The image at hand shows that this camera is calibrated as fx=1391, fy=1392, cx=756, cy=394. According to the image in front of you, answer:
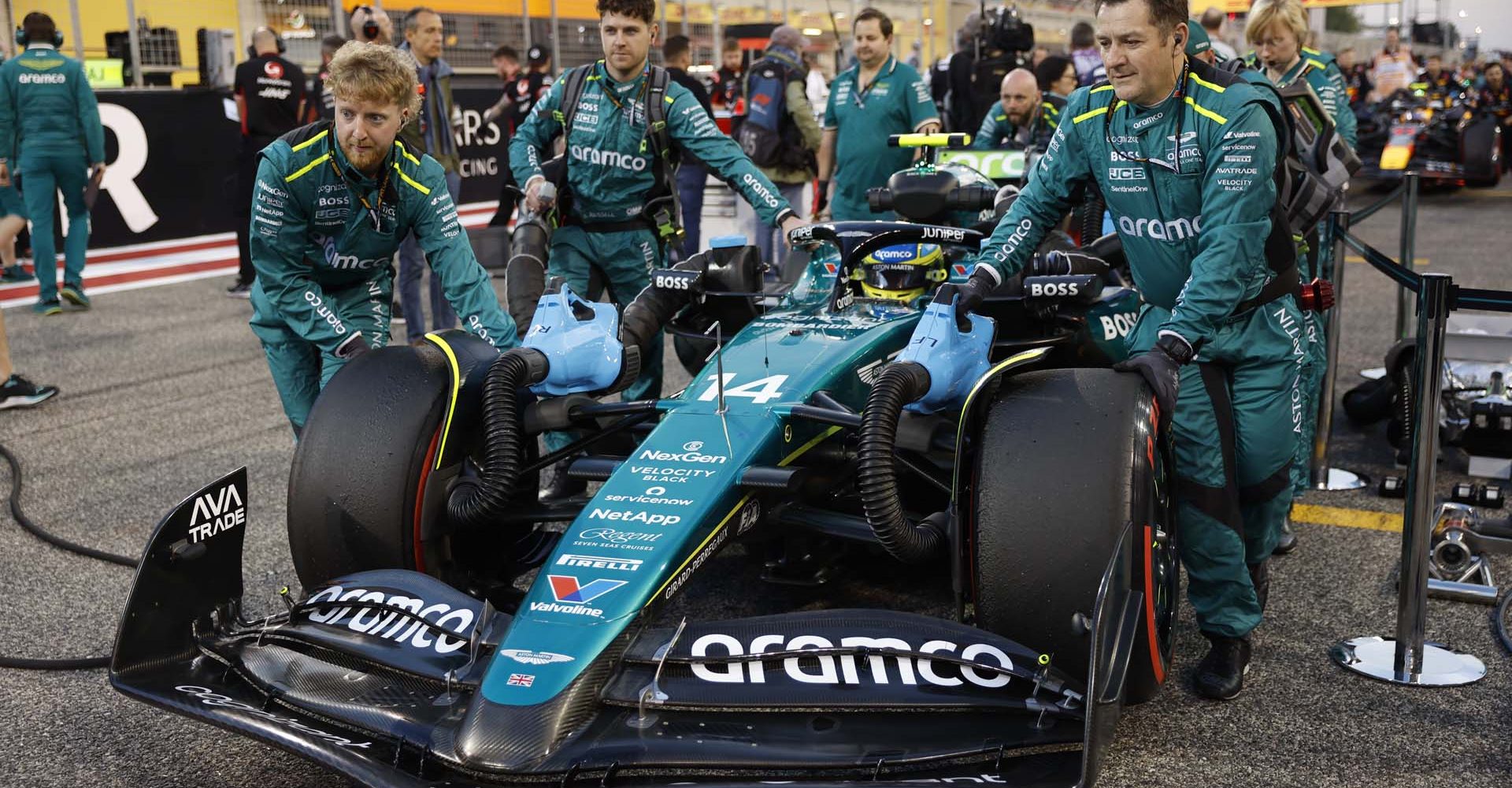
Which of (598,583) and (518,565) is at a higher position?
(598,583)

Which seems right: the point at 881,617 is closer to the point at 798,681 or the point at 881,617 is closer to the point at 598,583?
the point at 798,681

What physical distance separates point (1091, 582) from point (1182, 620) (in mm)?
1363

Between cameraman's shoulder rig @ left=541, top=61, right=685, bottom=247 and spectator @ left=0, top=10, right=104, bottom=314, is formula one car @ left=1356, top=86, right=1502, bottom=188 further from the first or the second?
spectator @ left=0, top=10, right=104, bottom=314

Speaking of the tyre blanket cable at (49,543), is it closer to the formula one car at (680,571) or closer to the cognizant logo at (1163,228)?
the formula one car at (680,571)

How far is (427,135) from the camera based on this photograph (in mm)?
9031

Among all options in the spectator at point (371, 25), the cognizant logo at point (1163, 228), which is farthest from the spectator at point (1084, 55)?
the cognizant logo at point (1163, 228)

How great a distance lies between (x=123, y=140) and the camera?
514 inches

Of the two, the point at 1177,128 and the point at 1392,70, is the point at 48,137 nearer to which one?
the point at 1177,128

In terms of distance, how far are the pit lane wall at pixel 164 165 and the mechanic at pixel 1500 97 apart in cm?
1632

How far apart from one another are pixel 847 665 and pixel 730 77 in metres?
10.7

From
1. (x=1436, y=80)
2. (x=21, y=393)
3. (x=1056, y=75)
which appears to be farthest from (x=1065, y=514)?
(x=1436, y=80)

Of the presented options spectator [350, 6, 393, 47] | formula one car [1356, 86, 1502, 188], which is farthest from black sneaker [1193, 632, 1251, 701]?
formula one car [1356, 86, 1502, 188]

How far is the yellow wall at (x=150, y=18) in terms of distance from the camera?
44.2ft

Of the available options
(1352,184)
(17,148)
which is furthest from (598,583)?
(1352,184)
